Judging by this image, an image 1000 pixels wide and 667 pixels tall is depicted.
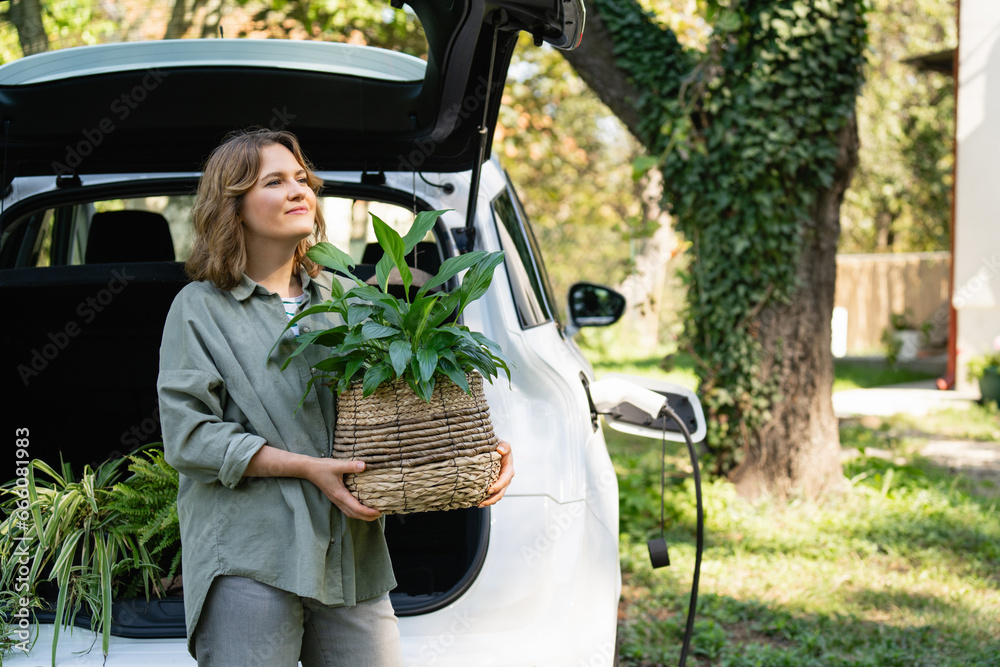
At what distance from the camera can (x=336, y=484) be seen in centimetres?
159

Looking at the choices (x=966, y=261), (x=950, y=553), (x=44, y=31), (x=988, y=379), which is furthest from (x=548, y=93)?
(x=44, y=31)

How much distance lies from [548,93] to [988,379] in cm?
674

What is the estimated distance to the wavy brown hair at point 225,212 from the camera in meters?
1.72

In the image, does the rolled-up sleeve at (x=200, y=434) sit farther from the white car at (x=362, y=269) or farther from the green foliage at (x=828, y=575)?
the green foliage at (x=828, y=575)

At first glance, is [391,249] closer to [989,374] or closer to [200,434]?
[200,434]

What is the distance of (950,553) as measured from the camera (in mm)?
4840

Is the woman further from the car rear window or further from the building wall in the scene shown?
the building wall

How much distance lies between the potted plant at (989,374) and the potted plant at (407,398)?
959cm

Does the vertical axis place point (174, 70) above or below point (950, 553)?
above

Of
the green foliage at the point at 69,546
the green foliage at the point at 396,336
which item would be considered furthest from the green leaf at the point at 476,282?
the green foliage at the point at 69,546

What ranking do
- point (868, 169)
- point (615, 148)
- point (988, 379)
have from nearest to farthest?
point (988, 379)
point (868, 169)
point (615, 148)

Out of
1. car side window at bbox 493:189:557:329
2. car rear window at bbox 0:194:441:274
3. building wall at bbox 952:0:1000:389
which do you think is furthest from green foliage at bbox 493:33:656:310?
building wall at bbox 952:0:1000:389

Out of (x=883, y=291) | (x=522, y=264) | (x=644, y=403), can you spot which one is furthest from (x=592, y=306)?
(x=883, y=291)

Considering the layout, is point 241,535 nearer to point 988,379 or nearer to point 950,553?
point 950,553
